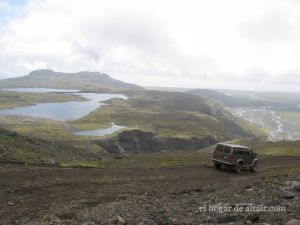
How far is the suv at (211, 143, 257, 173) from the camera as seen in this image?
3875cm

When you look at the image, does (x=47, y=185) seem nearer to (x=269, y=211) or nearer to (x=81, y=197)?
(x=81, y=197)

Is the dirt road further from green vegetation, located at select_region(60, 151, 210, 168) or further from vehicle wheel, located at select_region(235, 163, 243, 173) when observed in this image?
green vegetation, located at select_region(60, 151, 210, 168)

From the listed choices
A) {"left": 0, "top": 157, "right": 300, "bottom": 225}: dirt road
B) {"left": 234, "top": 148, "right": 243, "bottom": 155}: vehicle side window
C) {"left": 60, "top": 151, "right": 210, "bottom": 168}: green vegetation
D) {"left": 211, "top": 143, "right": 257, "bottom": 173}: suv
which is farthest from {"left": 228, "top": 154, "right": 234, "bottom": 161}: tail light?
{"left": 60, "top": 151, "right": 210, "bottom": 168}: green vegetation

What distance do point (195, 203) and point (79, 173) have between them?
12.0 metres

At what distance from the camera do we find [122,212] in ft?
61.7

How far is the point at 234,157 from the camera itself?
3881cm

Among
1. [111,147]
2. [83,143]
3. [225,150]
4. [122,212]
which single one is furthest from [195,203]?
[111,147]

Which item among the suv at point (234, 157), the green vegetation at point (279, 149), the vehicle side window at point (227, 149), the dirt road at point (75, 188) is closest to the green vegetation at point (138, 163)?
the suv at point (234, 157)

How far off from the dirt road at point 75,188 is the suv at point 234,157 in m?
2.79

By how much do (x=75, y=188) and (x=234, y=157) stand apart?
20263 millimetres

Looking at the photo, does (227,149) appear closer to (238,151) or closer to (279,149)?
(238,151)

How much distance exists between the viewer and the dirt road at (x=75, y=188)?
59.1 ft

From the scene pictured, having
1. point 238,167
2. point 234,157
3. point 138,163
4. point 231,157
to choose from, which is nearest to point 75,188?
point 231,157

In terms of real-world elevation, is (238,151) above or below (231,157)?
above
